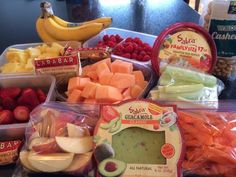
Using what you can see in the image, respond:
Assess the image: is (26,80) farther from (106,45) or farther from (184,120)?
(184,120)

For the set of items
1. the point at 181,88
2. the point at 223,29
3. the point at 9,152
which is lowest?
the point at 9,152

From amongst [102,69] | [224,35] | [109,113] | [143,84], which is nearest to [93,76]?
[102,69]

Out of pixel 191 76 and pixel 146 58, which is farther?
pixel 146 58

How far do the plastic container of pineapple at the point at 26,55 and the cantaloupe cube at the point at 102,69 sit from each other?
177mm

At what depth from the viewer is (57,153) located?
550 millimetres

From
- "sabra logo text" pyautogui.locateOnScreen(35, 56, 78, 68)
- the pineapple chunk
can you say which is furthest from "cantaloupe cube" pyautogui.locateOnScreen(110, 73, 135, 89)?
the pineapple chunk

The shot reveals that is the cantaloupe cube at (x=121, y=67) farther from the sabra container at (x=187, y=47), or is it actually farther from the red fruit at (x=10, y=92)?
the red fruit at (x=10, y=92)

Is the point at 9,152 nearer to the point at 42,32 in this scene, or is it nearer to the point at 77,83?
the point at 77,83

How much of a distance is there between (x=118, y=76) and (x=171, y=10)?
2.36 ft

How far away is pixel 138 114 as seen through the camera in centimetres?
59

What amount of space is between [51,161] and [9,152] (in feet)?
0.43

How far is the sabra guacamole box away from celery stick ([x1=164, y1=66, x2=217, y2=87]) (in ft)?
0.42

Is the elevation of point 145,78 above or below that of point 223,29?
below

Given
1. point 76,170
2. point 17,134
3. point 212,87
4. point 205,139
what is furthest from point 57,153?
point 212,87
